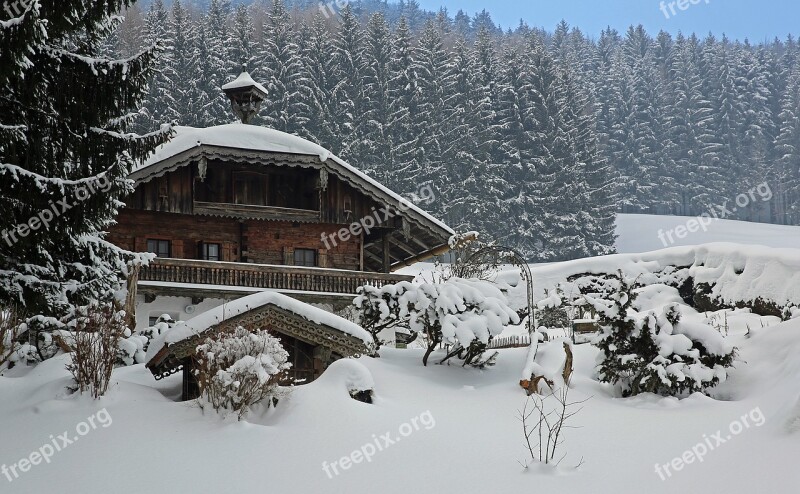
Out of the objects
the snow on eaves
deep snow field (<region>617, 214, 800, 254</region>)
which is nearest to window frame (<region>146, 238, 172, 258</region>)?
the snow on eaves

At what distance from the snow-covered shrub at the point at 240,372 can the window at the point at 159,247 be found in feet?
44.2

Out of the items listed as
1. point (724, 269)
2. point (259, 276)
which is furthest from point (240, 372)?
point (724, 269)

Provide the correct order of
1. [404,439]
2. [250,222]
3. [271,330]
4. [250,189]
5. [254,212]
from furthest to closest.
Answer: [250,189] → [250,222] → [254,212] → [271,330] → [404,439]

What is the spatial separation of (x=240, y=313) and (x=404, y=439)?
4677 mm

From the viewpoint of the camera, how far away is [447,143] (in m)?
60.9

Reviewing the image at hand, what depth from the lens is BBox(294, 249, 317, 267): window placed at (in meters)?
27.7

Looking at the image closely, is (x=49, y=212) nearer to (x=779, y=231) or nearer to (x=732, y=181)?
(x=779, y=231)

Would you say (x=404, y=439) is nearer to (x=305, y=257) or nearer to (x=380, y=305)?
(x=380, y=305)

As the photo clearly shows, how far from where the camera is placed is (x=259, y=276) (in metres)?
25.0

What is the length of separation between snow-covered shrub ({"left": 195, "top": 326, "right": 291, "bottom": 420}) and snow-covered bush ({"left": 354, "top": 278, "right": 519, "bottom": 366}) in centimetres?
598

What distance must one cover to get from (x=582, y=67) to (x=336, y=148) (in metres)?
54.5

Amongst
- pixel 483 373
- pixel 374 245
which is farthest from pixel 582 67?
pixel 483 373

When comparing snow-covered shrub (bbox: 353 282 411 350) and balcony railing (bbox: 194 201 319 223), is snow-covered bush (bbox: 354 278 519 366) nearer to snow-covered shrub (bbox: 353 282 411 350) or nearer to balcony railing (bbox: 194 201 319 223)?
snow-covered shrub (bbox: 353 282 411 350)

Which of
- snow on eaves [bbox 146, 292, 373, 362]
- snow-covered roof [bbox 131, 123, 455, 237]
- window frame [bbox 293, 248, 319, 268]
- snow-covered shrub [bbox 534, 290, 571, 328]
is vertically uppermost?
snow-covered roof [bbox 131, 123, 455, 237]
